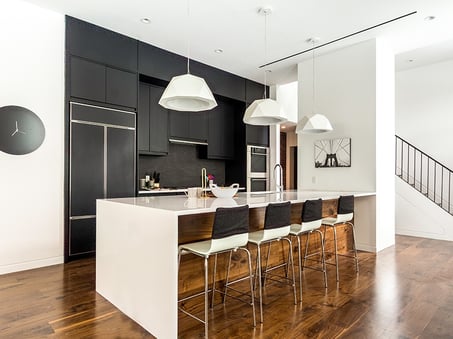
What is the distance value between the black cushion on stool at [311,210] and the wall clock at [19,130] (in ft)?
10.8

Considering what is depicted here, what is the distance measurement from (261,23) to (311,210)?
2.74 meters

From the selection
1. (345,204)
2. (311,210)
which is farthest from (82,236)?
(345,204)

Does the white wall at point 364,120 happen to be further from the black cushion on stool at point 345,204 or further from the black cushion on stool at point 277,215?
the black cushion on stool at point 277,215

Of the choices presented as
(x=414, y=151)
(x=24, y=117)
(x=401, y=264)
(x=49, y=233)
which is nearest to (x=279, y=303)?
(x=401, y=264)

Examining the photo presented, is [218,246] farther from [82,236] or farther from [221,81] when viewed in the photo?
[221,81]

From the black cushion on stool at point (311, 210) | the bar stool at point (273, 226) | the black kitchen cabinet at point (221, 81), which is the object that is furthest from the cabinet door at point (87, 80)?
the black cushion on stool at point (311, 210)

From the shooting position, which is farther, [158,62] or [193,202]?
[158,62]

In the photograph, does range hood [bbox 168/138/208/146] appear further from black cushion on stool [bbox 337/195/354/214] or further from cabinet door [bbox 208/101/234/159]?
black cushion on stool [bbox 337/195/354/214]

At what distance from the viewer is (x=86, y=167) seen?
166 inches

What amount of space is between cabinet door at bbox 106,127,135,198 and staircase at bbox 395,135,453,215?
525cm

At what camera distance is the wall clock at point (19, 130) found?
11.7 feet

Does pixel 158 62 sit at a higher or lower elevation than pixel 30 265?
higher

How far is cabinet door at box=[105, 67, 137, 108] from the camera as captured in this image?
4.46 m

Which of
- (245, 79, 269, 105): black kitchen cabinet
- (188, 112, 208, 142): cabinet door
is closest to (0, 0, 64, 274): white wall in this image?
(188, 112, 208, 142): cabinet door
